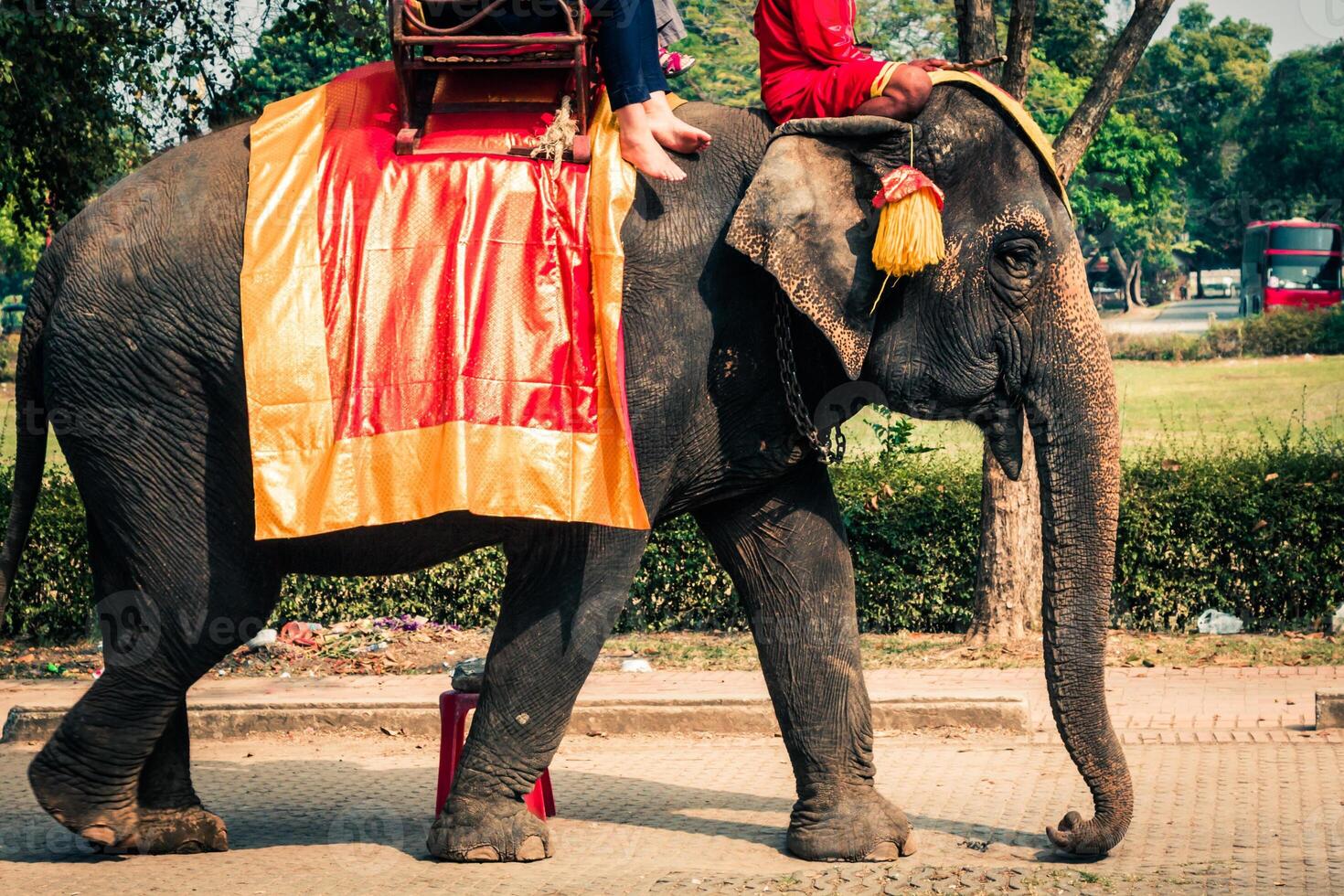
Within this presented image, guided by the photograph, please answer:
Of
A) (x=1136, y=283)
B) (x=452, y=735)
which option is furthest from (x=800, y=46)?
(x=1136, y=283)

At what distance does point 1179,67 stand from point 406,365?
204 ft

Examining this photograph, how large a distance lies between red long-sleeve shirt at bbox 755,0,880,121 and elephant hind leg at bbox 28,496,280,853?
223 cm

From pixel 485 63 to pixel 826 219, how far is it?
1.14 meters

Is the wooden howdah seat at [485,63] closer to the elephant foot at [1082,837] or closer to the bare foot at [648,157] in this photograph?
the bare foot at [648,157]

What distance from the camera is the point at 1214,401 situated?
30234 millimetres

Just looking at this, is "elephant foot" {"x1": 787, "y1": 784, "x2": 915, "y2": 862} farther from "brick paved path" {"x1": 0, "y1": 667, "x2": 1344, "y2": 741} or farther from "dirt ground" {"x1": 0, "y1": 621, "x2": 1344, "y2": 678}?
"dirt ground" {"x1": 0, "y1": 621, "x2": 1344, "y2": 678}

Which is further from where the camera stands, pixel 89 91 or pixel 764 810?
pixel 89 91

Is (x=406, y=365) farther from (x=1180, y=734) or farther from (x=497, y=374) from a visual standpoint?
(x=1180, y=734)

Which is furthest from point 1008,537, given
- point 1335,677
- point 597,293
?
point 597,293

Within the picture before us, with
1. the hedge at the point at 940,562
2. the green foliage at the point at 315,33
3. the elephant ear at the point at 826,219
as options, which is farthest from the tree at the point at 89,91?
the elephant ear at the point at 826,219

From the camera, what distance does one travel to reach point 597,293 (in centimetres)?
492

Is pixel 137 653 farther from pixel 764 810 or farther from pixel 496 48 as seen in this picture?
pixel 764 810

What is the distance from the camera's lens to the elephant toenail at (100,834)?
530 cm

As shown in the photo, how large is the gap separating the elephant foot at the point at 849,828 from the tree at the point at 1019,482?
15.4 ft
